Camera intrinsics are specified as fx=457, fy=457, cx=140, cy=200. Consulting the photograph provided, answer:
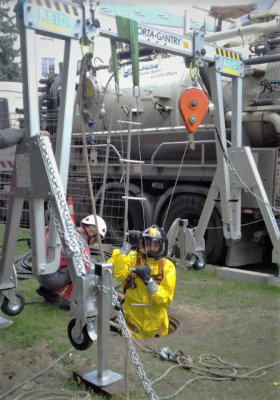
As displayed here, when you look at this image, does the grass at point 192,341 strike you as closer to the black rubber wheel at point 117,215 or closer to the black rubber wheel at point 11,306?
the black rubber wheel at point 11,306

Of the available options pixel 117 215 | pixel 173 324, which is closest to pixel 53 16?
pixel 173 324

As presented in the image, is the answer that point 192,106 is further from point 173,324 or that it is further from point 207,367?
point 207,367

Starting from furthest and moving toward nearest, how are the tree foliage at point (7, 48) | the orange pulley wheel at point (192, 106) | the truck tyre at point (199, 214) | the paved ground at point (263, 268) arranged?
the paved ground at point (263, 268)
the truck tyre at point (199, 214)
the orange pulley wheel at point (192, 106)
the tree foliage at point (7, 48)

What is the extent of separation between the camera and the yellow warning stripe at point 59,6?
141 inches

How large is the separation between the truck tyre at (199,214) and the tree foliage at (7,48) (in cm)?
328

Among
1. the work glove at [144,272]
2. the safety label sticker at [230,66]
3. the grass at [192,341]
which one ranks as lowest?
the grass at [192,341]

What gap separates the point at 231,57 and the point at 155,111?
2.35 metres

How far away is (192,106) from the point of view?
477 cm

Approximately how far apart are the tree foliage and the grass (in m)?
2.49

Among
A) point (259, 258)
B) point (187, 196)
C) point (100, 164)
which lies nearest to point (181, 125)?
point (187, 196)

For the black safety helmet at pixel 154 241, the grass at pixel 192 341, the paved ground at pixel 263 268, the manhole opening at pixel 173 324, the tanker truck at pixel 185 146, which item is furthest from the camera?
the paved ground at pixel 263 268

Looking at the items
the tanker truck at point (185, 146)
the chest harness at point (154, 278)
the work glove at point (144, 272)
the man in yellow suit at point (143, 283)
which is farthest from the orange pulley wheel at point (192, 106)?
the work glove at point (144, 272)

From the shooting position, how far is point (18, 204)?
3.57m

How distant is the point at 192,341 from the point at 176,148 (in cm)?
423
